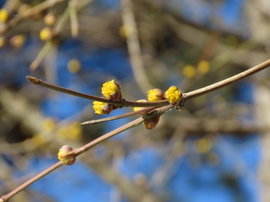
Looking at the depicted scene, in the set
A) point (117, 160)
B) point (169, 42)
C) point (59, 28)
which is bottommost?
point (59, 28)

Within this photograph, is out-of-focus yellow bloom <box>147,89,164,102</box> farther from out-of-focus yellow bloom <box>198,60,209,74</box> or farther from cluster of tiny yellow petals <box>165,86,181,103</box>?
out-of-focus yellow bloom <box>198,60,209,74</box>

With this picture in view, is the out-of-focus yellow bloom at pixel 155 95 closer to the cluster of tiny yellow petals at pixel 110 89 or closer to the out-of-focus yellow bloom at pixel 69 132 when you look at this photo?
the cluster of tiny yellow petals at pixel 110 89

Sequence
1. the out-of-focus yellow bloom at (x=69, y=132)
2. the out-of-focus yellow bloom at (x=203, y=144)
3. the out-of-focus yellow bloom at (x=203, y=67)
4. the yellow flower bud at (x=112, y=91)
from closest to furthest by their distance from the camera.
A: 1. the yellow flower bud at (x=112, y=91)
2. the out-of-focus yellow bloom at (x=203, y=67)
3. the out-of-focus yellow bloom at (x=69, y=132)
4. the out-of-focus yellow bloom at (x=203, y=144)

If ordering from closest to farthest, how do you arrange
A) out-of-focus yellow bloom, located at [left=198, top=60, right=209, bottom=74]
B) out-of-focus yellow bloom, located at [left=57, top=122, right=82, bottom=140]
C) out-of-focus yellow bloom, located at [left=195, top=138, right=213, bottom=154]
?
out-of-focus yellow bloom, located at [left=198, top=60, right=209, bottom=74] < out-of-focus yellow bloom, located at [left=57, top=122, right=82, bottom=140] < out-of-focus yellow bloom, located at [left=195, top=138, right=213, bottom=154]

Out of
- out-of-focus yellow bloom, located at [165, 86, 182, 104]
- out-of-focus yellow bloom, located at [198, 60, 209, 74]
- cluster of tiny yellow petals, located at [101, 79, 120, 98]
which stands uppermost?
out-of-focus yellow bloom, located at [198, 60, 209, 74]

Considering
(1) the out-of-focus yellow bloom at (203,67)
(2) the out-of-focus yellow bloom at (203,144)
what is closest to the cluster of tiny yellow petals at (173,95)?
(1) the out-of-focus yellow bloom at (203,67)

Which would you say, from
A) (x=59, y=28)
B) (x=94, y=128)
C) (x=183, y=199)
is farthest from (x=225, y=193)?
(x=59, y=28)

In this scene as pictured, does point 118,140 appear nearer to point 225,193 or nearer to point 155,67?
point 155,67

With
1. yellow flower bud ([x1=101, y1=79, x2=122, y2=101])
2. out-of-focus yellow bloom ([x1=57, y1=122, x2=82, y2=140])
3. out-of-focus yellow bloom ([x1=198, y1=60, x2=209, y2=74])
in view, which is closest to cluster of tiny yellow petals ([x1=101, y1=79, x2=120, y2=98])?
yellow flower bud ([x1=101, y1=79, x2=122, y2=101])

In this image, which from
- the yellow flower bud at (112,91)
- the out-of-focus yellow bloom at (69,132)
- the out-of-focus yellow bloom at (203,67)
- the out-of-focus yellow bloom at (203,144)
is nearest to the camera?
the yellow flower bud at (112,91)
